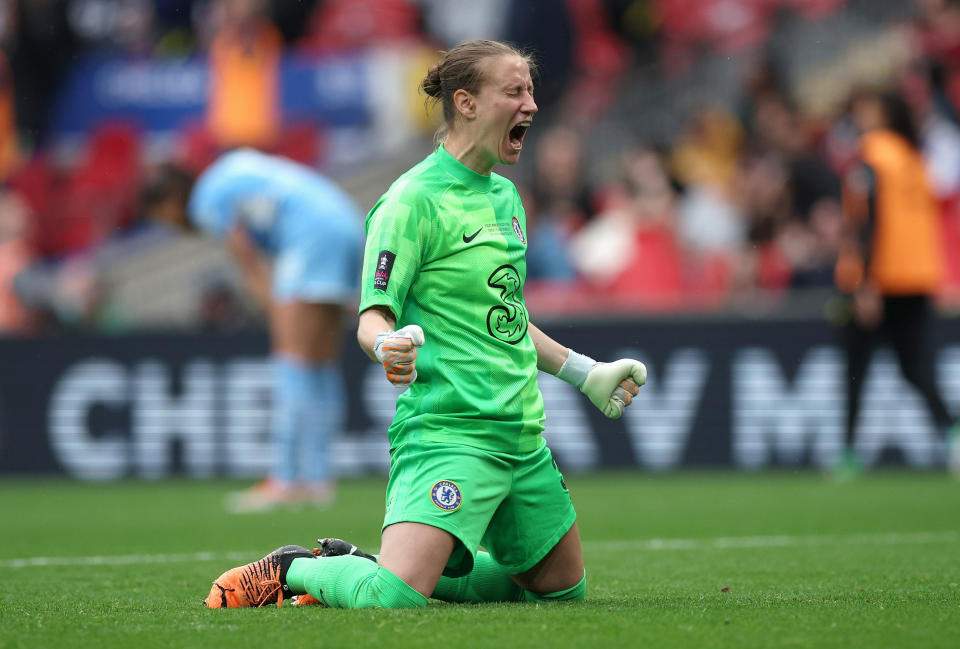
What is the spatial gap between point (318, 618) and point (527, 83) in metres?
1.61

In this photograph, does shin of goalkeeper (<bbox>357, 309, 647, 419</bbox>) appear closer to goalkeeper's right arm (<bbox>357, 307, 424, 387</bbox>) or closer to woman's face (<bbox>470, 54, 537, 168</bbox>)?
goalkeeper's right arm (<bbox>357, 307, 424, 387</bbox>)

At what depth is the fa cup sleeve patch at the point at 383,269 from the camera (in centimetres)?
383

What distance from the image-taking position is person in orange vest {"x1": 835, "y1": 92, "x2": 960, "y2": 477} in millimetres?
9047

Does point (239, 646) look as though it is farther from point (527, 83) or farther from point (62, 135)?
point (62, 135)

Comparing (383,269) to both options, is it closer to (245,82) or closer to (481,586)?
(481,586)

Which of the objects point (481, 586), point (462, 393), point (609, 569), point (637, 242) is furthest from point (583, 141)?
point (462, 393)

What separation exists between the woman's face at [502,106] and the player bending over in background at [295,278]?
3922 mm

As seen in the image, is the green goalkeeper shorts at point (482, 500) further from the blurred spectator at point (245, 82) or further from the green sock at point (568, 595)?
the blurred spectator at point (245, 82)

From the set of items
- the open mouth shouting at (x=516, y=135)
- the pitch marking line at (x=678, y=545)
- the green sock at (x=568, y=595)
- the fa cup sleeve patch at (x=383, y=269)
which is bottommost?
the pitch marking line at (x=678, y=545)

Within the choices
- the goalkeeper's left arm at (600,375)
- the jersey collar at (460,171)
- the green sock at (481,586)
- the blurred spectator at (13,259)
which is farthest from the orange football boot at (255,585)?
the blurred spectator at (13,259)

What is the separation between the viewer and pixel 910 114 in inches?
366

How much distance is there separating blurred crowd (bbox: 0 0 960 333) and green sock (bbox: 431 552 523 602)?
6095mm

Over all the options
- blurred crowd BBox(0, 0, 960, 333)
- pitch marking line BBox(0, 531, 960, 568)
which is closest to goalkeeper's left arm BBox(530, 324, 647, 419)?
pitch marking line BBox(0, 531, 960, 568)

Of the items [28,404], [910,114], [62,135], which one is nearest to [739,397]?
[910,114]
